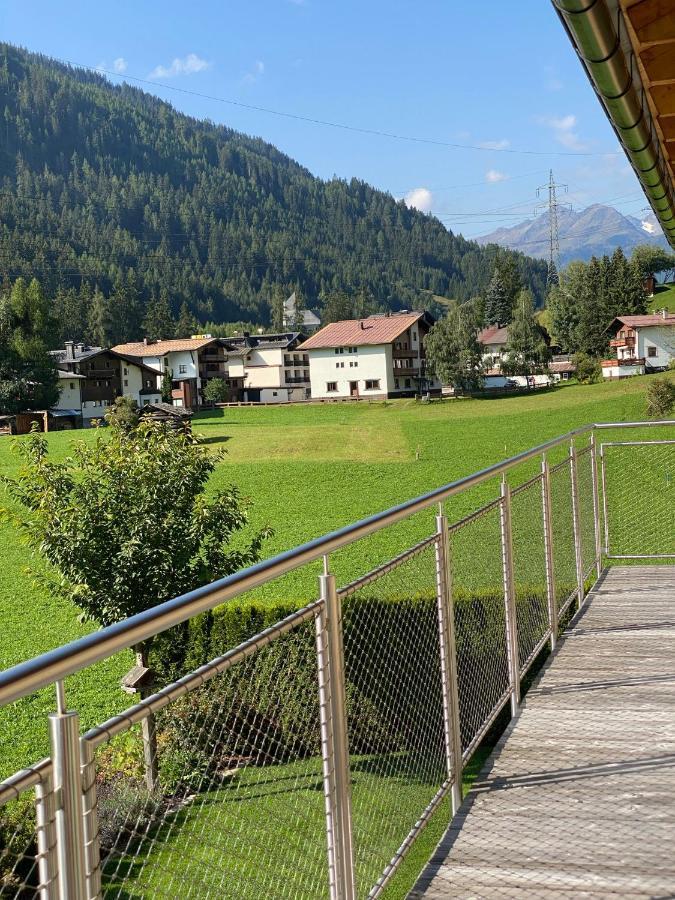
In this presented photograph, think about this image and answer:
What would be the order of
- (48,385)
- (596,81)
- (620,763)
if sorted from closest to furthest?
(596,81)
(620,763)
(48,385)

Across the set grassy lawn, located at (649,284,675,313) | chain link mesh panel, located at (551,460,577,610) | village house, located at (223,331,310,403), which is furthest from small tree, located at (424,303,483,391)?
chain link mesh panel, located at (551,460,577,610)

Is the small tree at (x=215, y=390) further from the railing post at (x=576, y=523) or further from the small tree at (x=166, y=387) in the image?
the railing post at (x=576, y=523)

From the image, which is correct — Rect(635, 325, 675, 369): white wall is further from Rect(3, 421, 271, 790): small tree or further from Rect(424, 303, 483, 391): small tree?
Rect(3, 421, 271, 790): small tree

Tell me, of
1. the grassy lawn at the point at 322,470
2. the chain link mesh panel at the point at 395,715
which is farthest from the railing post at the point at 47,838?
the grassy lawn at the point at 322,470

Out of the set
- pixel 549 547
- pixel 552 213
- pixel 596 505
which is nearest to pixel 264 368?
pixel 552 213

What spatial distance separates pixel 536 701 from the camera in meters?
4.83

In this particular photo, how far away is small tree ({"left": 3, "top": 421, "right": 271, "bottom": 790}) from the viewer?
1213 centimetres

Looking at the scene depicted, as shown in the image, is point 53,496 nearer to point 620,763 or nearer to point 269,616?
point 269,616

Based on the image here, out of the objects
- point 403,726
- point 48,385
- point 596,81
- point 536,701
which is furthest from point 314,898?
point 48,385

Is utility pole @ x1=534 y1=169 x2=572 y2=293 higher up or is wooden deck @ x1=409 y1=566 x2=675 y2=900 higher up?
utility pole @ x1=534 y1=169 x2=572 y2=293

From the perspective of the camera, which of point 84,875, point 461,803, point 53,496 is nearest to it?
point 84,875

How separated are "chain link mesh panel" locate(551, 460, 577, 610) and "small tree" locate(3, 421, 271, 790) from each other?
6.54 meters

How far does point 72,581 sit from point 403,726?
9778mm

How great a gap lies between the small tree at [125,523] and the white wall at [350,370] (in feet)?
212
